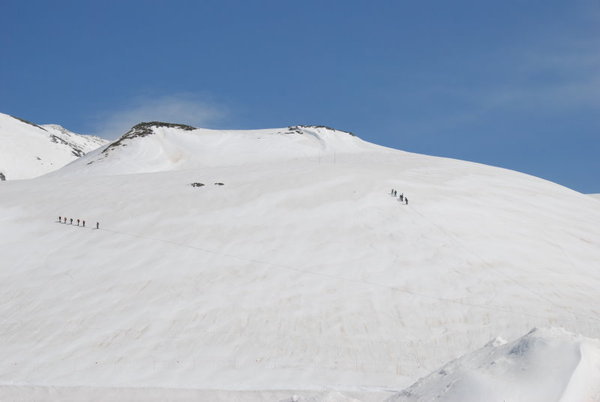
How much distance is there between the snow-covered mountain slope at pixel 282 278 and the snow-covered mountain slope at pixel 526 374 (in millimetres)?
11526

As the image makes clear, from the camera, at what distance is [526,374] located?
1023 cm

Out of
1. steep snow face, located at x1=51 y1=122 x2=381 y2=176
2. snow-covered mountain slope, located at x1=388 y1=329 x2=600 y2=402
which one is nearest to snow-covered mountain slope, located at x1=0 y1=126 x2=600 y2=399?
snow-covered mountain slope, located at x1=388 y1=329 x2=600 y2=402

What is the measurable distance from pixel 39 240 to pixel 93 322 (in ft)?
42.2

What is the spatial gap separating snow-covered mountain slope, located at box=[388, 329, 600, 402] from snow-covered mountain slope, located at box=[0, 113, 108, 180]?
458 feet

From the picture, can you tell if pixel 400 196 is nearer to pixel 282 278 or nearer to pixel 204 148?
pixel 282 278

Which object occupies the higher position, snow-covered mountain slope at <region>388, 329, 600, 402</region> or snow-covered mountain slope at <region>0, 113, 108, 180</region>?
snow-covered mountain slope at <region>0, 113, 108, 180</region>

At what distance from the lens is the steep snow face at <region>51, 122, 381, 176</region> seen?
69.4 m

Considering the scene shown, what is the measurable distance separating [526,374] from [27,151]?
162 m

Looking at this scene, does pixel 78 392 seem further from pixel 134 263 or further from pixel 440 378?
pixel 440 378

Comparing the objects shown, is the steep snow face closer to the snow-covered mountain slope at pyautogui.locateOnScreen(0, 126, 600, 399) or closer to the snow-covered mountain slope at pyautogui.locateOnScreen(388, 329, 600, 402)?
the snow-covered mountain slope at pyautogui.locateOnScreen(0, 126, 600, 399)

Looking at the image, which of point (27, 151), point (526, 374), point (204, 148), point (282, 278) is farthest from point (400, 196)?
point (27, 151)

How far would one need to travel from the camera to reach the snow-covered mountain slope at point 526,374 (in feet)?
32.2

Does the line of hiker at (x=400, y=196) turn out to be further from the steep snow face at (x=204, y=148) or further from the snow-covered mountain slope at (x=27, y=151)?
the snow-covered mountain slope at (x=27, y=151)

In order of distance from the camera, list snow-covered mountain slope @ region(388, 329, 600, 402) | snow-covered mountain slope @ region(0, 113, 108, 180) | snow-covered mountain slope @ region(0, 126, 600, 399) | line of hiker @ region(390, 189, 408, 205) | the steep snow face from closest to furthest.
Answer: snow-covered mountain slope @ region(388, 329, 600, 402) → snow-covered mountain slope @ region(0, 126, 600, 399) → line of hiker @ region(390, 189, 408, 205) → the steep snow face → snow-covered mountain slope @ region(0, 113, 108, 180)
